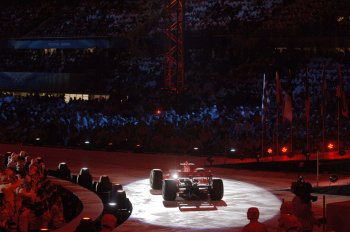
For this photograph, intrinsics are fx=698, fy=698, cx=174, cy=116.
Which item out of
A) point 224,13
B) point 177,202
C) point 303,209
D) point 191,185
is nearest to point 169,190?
point 177,202

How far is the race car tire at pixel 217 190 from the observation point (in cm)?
1454

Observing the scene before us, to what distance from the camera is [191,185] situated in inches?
567

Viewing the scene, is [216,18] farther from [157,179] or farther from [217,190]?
[217,190]

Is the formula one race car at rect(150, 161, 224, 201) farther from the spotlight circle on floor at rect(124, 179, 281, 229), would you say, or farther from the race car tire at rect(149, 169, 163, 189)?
the race car tire at rect(149, 169, 163, 189)

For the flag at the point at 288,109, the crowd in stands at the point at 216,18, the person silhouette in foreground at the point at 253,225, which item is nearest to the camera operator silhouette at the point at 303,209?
the person silhouette in foreground at the point at 253,225

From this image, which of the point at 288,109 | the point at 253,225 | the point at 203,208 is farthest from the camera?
the point at 288,109

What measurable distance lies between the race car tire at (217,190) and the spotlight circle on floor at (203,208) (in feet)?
0.40

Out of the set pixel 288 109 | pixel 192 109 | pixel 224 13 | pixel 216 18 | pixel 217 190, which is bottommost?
pixel 217 190

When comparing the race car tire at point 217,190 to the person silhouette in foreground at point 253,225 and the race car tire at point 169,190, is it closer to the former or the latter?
the race car tire at point 169,190

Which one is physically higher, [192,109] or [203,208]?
[192,109]

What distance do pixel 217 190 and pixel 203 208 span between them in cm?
87

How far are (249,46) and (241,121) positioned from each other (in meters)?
13.9

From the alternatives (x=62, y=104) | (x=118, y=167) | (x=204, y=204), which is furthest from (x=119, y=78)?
(x=204, y=204)

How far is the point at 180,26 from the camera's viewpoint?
105 feet
